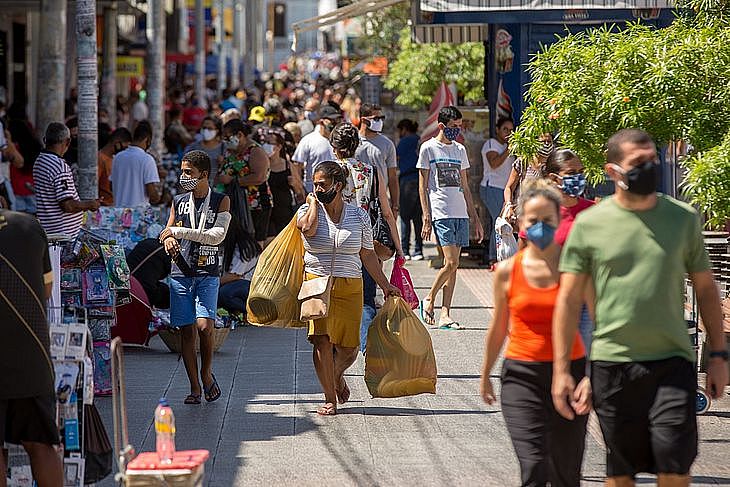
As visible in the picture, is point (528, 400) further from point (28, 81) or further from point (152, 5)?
point (28, 81)

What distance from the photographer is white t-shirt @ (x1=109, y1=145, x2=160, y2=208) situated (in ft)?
45.2

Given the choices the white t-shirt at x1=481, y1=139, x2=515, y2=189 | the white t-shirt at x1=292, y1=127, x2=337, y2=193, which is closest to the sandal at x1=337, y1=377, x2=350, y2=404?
the white t-shirt at x1=292, y1=127, x2=337, y2=193

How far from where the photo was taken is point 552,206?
5.71 m

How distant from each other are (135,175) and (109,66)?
14100 millimetres

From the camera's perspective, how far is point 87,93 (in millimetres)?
12602

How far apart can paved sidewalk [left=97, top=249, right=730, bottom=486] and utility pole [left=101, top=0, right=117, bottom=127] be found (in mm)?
15034

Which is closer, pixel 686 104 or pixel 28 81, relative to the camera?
pixel 686 104

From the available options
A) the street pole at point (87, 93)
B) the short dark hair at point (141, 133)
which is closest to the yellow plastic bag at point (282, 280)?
the street pole at point (87, 93)

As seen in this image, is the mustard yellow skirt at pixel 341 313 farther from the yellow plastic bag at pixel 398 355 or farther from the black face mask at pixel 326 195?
the black face mask at pixel 326 195

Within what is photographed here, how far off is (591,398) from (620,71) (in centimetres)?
326

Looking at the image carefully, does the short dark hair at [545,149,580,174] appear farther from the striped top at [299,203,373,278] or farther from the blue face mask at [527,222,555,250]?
the striped top at [299,203,373,278]

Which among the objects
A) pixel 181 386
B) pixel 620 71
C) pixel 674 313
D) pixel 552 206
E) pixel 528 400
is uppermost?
pixel 620 71

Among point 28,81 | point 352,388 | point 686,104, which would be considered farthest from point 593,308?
point 28,81

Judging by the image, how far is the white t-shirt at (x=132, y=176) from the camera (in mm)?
13766
